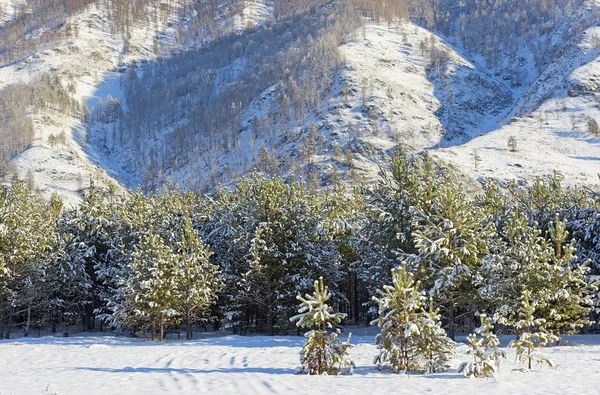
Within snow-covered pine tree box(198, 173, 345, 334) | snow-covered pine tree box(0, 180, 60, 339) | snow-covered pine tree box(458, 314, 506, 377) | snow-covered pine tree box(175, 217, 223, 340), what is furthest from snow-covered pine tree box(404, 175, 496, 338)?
snow-covered pine tree box(0, 180, 60, 339)

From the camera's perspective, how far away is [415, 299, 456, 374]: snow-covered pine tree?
51.0 ft

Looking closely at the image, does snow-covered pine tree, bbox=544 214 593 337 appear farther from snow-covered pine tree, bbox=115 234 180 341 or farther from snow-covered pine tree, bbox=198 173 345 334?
snow-covered pine tree, bbox=115 234 180 341

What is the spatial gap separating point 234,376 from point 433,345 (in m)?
6.39

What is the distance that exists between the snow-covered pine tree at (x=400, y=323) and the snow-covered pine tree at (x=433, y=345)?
0.16 metres

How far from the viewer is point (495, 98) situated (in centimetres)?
17262

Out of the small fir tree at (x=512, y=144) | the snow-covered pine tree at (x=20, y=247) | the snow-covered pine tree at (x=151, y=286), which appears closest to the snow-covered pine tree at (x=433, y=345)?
the snow-covered pine tree at (x=151, y=286)

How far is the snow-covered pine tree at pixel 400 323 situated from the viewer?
15.5 meters

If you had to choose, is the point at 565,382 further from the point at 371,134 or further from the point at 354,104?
the point at 354,104

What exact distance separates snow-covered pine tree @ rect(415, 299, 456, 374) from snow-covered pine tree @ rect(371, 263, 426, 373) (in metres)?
0.16

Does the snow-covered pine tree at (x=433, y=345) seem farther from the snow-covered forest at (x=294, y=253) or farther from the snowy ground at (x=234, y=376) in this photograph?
the snow-covered forest at (x=294, y=253)

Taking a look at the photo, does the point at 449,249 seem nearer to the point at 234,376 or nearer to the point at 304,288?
the point at 304,288

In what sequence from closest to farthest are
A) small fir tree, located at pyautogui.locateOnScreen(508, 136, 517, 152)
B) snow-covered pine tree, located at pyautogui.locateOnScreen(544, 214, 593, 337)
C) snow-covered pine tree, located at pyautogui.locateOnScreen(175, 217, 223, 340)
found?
snow-covered pine tree, located at pyautogui.locateOnScreen(544, 214, 593, 337)
snow-covered pine tree, located at pyautogui.locateOnScreen(175, 217, 223, 340)
small fir tree, located at pyautogui.locateOnScreen(508, 136, 517, 152)

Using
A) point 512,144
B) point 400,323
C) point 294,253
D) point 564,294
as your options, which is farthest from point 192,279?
point 512,144

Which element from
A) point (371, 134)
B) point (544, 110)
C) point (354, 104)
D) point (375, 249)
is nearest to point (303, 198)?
point (375, 249)
